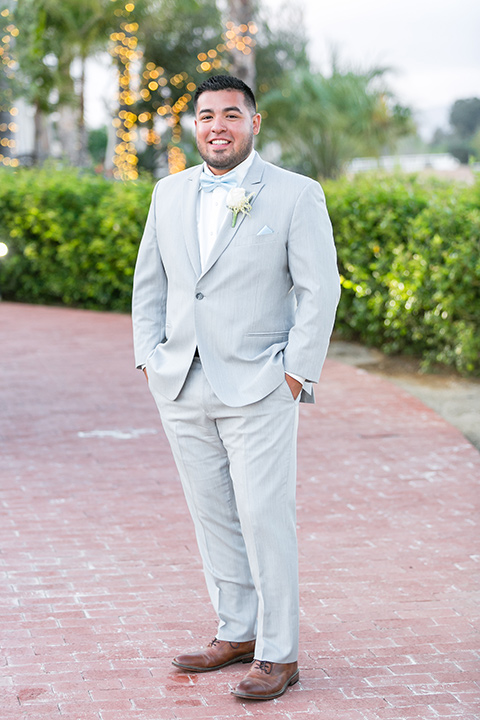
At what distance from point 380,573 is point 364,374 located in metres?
5.02

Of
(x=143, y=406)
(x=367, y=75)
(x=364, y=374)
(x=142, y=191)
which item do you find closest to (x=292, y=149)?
(x=367, y=75)

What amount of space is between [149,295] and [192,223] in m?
0.37

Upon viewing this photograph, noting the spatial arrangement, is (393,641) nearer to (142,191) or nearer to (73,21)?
(142,191)

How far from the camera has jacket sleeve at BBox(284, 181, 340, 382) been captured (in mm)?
3129

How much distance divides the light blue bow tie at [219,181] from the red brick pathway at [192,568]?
175 cm

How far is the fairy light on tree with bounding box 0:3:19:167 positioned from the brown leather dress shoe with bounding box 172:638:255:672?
1673cm

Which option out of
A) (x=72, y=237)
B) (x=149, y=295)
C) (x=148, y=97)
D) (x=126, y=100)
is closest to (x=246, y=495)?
(x=149, y=295)

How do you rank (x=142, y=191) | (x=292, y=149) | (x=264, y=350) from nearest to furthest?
1. (x=264, y=350)
2. (x=142, y=191)
3. (x=292, y=149)

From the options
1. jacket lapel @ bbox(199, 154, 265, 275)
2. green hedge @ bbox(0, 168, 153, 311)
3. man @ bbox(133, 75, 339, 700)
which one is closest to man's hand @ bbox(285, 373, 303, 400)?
man @ bbox(133, 75, 339, 700)

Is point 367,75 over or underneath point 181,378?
over

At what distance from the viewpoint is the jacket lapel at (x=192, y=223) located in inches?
128

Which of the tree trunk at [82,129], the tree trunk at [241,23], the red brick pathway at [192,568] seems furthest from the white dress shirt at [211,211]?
the tree trunk at [82,129]

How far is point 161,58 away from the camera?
27469 millimetres

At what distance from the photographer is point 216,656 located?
346 cm
